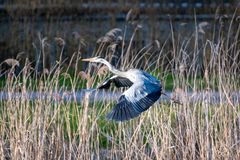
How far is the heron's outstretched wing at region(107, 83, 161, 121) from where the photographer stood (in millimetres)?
6078

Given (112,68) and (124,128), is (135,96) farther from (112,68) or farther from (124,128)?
(124,128)

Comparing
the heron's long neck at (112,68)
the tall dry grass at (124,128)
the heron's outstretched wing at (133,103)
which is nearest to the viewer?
the heron's outstretched wing at (133,103)

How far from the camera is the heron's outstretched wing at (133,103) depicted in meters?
6.08

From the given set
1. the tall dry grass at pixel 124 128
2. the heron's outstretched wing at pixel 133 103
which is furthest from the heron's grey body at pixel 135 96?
the tall dry grass at pixel 124 128

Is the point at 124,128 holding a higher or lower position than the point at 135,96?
lower

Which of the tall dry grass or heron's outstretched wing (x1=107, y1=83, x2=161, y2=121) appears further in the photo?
the tall dry grass

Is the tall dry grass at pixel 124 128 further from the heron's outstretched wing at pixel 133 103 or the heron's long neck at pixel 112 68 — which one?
the heron's outstretched wing at pixel 133 103

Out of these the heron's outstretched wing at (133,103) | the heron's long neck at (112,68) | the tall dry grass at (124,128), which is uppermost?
the heron's long neck at (112,68)

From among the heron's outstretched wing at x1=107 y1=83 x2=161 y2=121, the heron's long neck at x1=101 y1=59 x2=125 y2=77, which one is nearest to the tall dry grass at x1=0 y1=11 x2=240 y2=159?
the heron's long neck at x1=101 y1=59 x2=125 y2=77

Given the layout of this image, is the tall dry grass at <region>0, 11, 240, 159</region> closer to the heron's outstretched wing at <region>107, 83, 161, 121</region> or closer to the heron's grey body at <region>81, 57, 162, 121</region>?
the heron's grey body at <region>81, 57, 162, 121</region>

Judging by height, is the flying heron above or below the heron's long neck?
below

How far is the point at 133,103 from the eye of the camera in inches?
241

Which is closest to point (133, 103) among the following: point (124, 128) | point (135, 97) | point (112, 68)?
point (135, 97)

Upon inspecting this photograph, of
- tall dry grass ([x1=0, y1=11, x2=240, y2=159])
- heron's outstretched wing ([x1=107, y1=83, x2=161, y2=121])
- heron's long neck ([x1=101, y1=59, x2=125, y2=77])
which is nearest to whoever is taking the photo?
heron's outstretched wing ([x1=107, y1=83, x2=161, y2=121])
